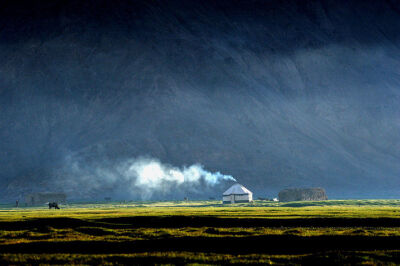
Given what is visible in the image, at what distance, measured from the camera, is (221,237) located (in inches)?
2287

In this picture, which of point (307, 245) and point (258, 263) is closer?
point (258, 263)

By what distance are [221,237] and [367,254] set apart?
→ 678 inches

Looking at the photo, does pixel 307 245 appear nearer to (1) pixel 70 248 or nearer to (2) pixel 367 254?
(2) pixel 367 254

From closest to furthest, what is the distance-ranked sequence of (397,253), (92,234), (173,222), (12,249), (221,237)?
(397,253) < (12,249) < (221,237) < (92,234) < (173,222)

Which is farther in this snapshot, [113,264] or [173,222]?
[173,222]

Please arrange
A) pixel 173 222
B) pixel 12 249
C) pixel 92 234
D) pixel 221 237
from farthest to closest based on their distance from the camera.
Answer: pixel 173 222, pixel 92 234, pixel 221 237, pixel 12 249

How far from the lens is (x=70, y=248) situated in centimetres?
5319

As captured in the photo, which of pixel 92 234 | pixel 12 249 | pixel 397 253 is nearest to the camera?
pixel 397 253

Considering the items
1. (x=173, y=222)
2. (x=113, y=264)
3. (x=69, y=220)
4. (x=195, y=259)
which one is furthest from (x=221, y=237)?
(x=69, y=220)

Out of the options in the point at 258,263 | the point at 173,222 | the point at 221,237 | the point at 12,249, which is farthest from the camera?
the point at 173,222

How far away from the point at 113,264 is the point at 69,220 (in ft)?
137

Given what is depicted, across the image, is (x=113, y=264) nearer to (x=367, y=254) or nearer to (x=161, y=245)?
(x=161, y=245)

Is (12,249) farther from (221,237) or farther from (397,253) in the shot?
(397,253)

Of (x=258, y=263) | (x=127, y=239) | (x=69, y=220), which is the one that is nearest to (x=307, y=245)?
(x=258, y=263)
